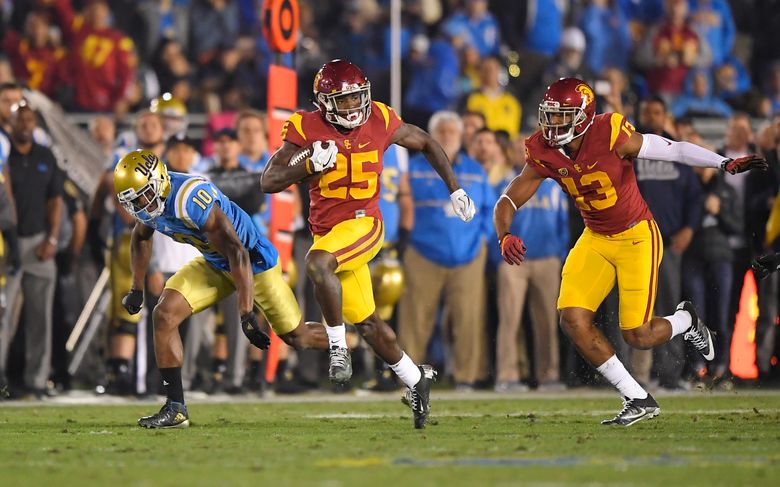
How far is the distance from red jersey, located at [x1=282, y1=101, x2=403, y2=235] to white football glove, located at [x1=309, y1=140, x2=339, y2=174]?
1.52 feet

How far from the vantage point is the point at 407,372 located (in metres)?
8.60

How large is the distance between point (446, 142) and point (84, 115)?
5120 mm

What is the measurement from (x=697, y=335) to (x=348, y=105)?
8.87 ft

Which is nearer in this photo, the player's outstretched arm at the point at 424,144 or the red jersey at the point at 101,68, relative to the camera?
the player's outstretched arm at the point at 424,144

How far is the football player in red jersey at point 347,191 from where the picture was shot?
837 cm

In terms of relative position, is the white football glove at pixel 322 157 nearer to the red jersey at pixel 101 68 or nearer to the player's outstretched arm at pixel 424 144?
the player's outstretched arm at pixel 424 144

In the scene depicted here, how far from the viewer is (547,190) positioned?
1265cm

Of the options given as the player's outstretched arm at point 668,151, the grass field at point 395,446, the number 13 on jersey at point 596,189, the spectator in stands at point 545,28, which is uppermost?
the spectator in stands at point 545,28

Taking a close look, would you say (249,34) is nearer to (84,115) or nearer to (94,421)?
(84,115)

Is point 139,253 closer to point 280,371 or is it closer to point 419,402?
point 419,402

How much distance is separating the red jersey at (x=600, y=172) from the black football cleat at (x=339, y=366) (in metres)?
1.63

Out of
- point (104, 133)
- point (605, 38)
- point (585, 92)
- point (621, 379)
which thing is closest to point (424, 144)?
point (585, 92)

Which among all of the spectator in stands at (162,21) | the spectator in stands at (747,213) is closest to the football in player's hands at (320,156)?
the spectator in stands at (747,213)

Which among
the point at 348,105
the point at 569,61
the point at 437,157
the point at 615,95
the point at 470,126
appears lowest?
the point at 437,157
